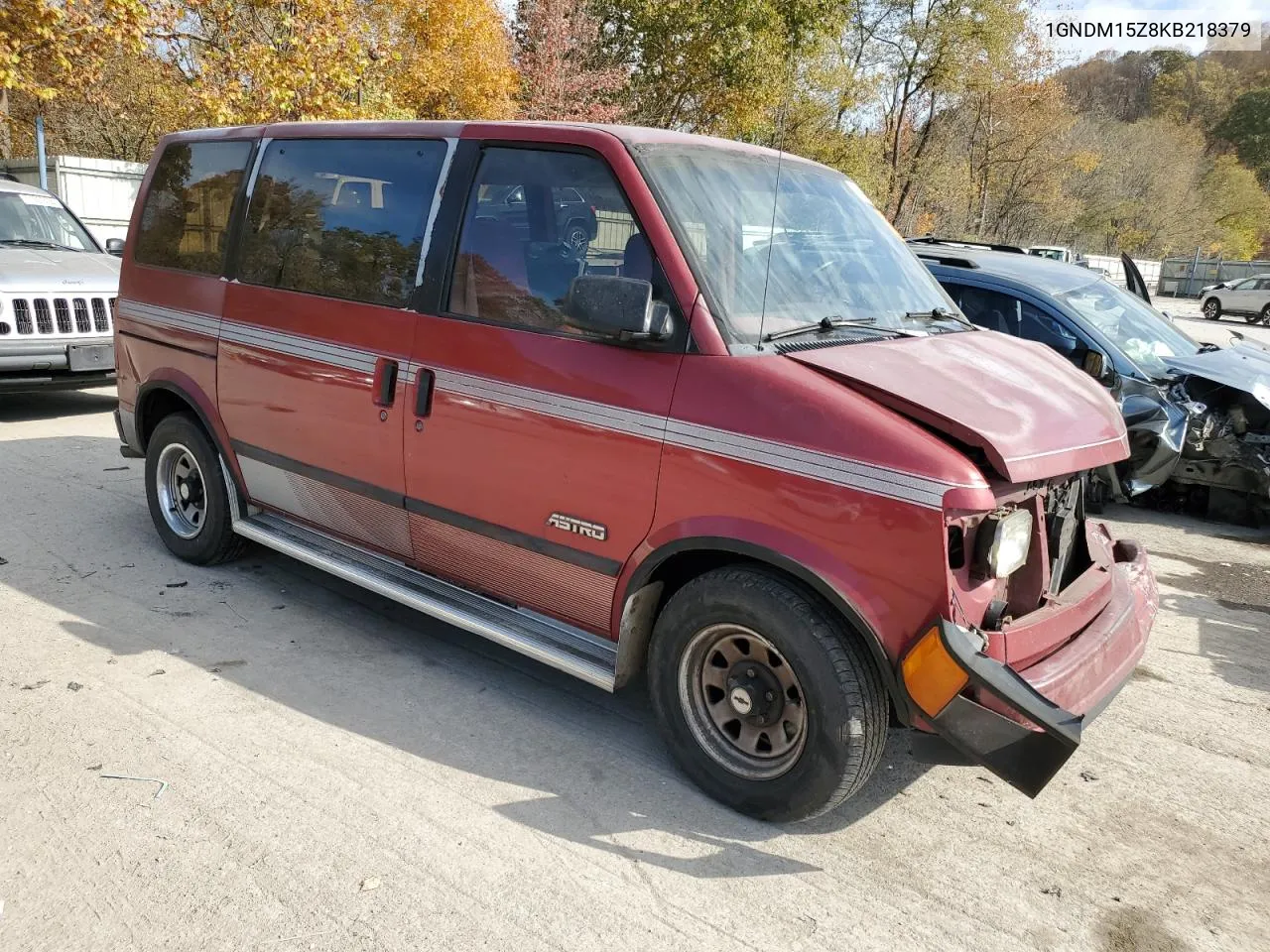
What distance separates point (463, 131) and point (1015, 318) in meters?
4.73

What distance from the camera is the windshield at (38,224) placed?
9.45m

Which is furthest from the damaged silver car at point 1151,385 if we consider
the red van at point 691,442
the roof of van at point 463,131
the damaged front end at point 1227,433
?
the roof of van at point 463,131

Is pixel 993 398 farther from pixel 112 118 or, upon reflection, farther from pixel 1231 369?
pixel 112 118

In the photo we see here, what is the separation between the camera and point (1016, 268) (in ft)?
25.1

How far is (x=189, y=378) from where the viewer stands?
506 cm

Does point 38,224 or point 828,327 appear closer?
point 828,327

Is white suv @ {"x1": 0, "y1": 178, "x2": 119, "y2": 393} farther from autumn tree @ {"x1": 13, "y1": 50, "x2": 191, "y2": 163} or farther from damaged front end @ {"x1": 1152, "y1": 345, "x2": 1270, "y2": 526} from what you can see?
autumn tree @ {"x1": 13, "y1": 50, "x2": 191, "y2": 163}

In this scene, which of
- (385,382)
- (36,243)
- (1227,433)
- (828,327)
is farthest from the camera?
(36,243)

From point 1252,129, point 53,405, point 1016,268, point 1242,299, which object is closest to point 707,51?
point 1242,299

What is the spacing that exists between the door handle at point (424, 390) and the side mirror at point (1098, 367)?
4369 mm

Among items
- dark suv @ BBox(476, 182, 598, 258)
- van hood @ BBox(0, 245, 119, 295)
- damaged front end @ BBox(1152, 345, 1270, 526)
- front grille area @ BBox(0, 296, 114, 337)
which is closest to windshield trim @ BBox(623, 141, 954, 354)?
dark suv @ BBox(476, 182, 598, 258)

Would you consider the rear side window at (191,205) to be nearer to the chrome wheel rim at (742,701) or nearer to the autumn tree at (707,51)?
the chrome wheel rim at (742,701)

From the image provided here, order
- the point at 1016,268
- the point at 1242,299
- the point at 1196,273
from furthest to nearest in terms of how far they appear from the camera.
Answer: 1. the point at 1196,273
2. the point at 1242,299
3. the point at 1016,268

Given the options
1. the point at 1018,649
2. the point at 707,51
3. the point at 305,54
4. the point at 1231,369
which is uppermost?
the point at 707,51
